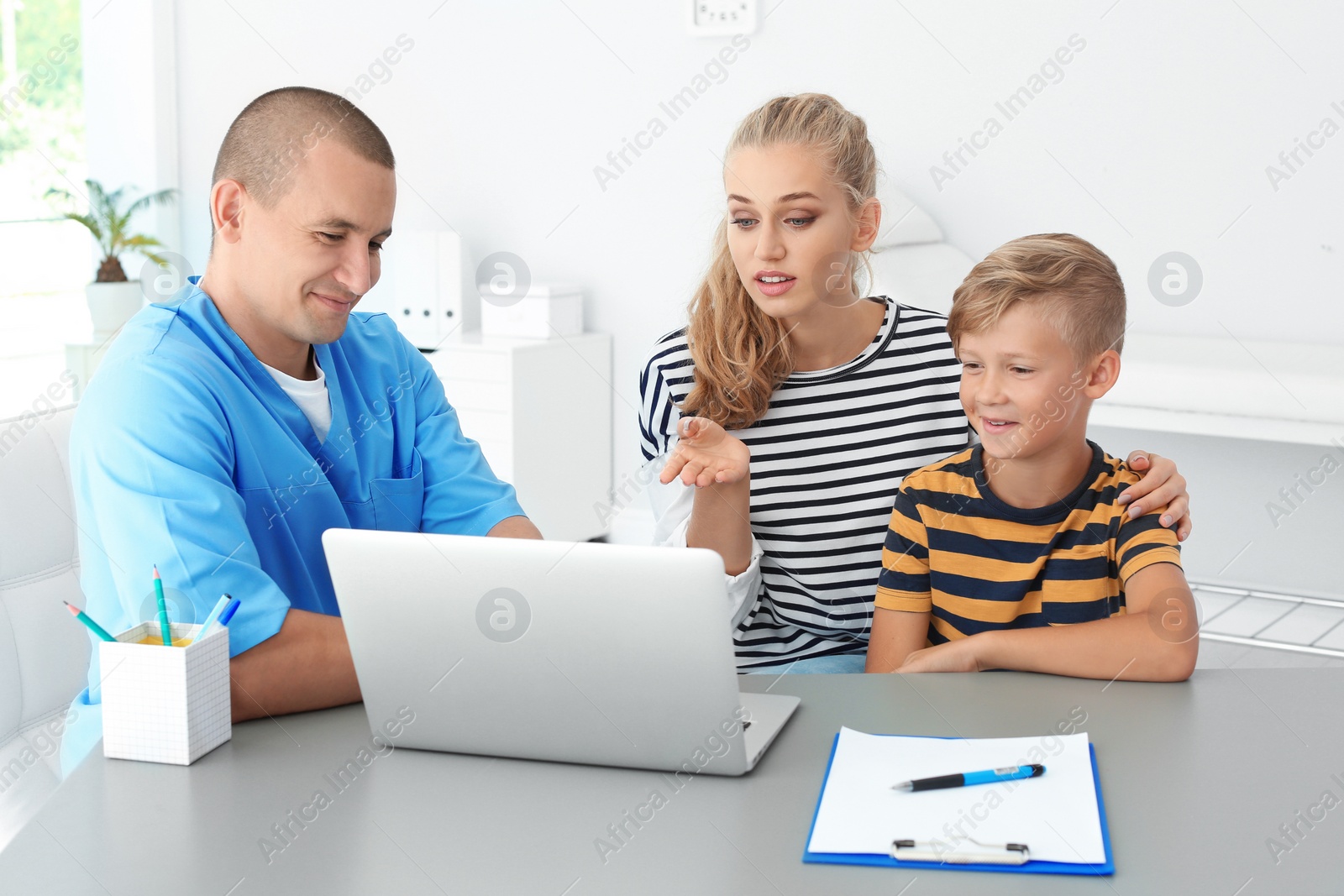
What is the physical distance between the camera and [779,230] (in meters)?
1.39

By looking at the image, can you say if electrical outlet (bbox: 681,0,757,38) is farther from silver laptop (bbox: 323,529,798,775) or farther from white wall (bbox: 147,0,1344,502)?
silver laptop (bbox: 323,529,798,775)

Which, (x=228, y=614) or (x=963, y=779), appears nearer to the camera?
(x=963, y=779)

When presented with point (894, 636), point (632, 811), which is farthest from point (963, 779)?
point (894, 636)

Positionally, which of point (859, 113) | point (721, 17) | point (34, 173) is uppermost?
point (721, 17)

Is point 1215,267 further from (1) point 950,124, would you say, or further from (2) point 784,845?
(2) point 784,845

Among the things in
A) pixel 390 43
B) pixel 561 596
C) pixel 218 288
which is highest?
pixel 390 43

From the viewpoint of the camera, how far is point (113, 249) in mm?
3617

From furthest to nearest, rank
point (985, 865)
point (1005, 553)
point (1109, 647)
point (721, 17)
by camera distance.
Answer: point (721, 17), point (1005, 553), point (1109, 647), point (985, 865)

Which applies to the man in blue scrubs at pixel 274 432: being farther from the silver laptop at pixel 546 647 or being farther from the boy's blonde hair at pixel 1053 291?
the boy's blonde hair at pixel 1053 291

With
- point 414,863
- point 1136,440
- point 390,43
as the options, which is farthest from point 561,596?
point 390,43

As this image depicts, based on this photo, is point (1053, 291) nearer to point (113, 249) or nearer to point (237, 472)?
point (237, 472)

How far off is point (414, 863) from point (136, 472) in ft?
1.53

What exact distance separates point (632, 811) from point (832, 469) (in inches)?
28.9

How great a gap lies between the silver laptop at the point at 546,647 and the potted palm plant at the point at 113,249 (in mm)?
2906
